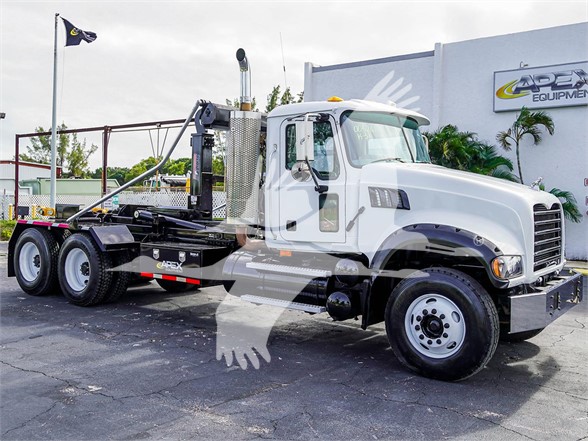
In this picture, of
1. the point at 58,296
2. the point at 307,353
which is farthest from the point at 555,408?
the point at 58,296

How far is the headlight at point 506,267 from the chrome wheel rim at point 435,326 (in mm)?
512

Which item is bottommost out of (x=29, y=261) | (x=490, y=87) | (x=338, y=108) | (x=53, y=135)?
(x=29, y=261)

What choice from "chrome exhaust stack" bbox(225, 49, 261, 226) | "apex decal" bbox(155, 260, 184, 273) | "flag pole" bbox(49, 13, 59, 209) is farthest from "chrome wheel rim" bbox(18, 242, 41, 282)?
"flag pole" bbox(49, 13, 59, 209)

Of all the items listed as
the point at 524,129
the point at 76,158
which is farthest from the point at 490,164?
the point at 76,158

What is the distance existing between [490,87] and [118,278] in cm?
1399

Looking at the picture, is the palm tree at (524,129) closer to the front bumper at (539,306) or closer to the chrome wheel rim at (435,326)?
the front bumper at (539,306)

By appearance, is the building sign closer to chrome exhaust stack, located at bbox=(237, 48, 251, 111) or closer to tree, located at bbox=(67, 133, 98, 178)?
chrome exhaust stack, located at bbox=(237, 48, 251, 111)

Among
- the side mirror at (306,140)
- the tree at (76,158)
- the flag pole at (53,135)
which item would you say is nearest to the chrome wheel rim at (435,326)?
the side mirror at (306,140)

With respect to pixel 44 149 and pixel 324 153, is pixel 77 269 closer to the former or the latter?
pixel 324 153

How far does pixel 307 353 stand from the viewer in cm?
658

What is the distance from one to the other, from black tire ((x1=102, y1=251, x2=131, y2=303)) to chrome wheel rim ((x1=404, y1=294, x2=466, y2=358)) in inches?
191

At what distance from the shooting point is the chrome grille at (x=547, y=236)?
5.86 m

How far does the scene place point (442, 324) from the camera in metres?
5.60

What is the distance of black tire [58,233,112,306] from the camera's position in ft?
28.6
